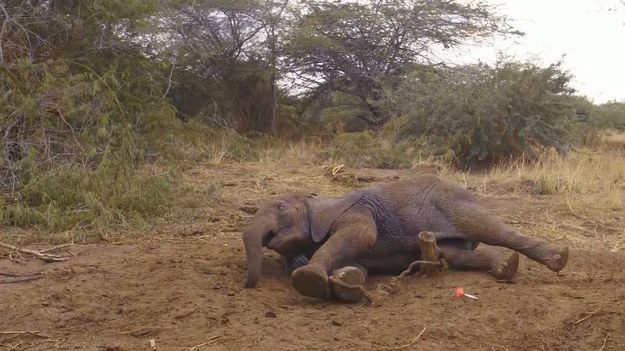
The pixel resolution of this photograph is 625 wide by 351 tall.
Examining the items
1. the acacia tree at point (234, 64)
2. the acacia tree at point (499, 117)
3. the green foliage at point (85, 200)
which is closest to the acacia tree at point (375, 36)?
the acacia tree at point (234, 64)

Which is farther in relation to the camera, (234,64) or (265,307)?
(234,64)

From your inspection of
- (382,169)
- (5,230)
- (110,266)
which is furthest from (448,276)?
(382,169)

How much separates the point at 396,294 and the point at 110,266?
1.83m

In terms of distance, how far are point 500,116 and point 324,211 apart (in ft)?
24.4

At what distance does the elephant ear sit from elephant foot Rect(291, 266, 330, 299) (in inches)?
25.0

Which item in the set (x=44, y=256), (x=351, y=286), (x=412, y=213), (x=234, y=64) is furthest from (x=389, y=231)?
(x=234, y=64)

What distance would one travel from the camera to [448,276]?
441cm

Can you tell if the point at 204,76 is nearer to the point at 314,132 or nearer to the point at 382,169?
the point at 314,132

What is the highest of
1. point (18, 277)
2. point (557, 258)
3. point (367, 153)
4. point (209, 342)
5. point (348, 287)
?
point (367, 153)

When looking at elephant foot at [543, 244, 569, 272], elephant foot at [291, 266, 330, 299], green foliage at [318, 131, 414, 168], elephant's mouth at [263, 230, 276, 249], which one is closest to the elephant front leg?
elephant foot at [291, 266, 330, 299]

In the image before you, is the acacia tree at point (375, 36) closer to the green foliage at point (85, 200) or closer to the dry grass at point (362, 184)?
the dry grass at point (362, 184)

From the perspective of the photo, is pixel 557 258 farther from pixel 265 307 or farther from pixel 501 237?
pixel 265 307

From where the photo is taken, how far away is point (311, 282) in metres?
3.93

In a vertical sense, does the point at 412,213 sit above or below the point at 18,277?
above
